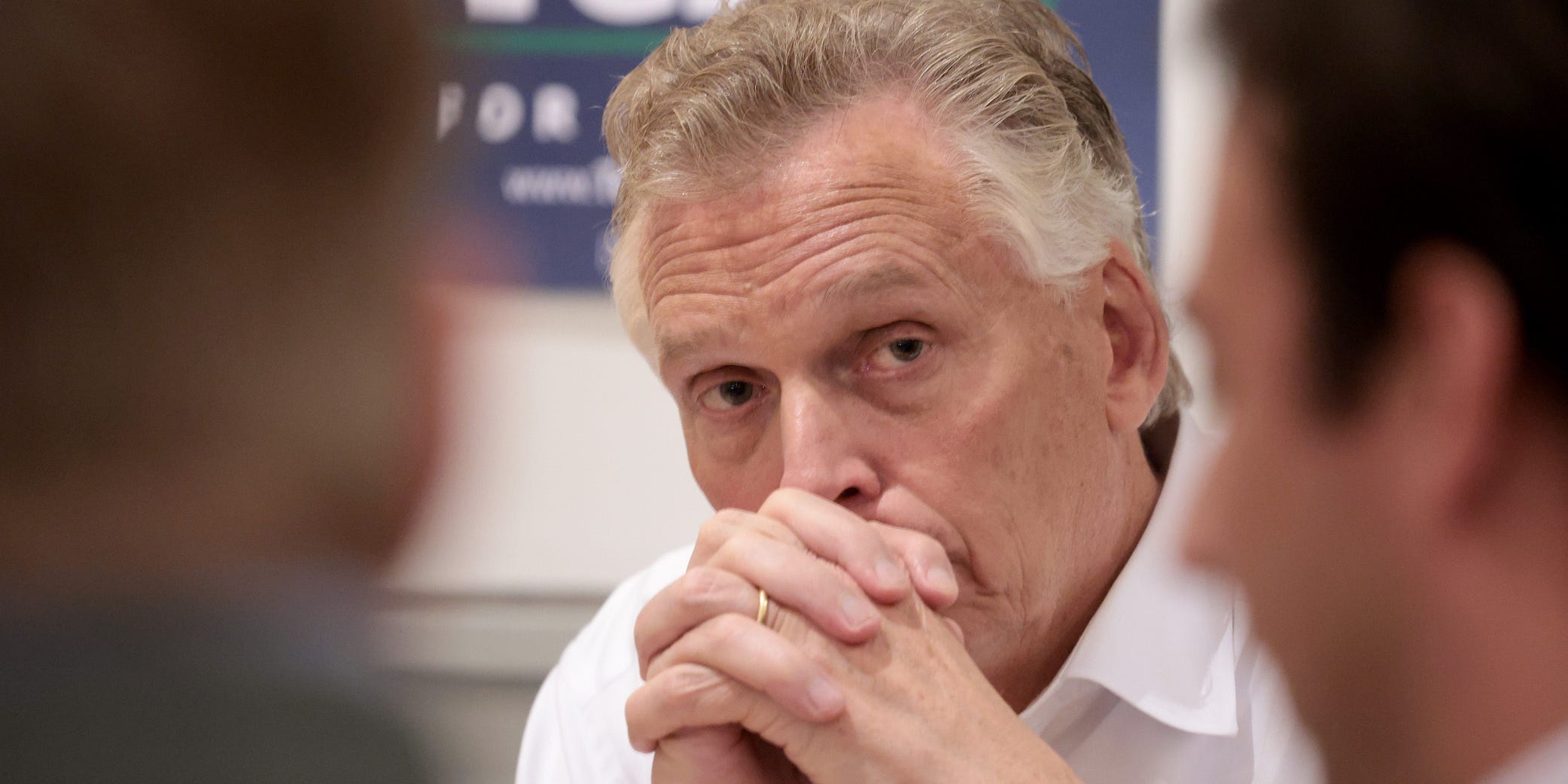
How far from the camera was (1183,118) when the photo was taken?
2.33 metres

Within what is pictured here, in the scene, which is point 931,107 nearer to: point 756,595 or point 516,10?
point 756,595

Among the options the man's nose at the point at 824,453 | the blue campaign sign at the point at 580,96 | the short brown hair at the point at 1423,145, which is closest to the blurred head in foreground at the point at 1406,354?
the short brown hair at the point at 1423,145

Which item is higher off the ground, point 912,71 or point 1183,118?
point 912,71

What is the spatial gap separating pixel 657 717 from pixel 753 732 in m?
0.13

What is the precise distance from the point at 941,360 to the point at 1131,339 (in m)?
0.32

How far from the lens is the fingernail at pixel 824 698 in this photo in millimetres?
1312

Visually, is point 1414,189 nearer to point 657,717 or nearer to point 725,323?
point 657,717

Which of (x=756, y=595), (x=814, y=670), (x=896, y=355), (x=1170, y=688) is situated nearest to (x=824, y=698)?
(x=814, y=670)

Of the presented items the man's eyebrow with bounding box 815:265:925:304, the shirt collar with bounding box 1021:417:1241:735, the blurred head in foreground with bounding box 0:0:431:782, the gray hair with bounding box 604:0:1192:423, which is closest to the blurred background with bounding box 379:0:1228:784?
the gray hair with bounding box 604:0:1192:423

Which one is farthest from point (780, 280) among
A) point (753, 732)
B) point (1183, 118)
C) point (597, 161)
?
point (1183, 118)

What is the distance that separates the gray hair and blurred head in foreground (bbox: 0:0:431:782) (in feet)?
4.24

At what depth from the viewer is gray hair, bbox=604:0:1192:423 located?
1.69 m

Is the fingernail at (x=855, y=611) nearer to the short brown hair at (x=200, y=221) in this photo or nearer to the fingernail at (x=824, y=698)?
the fingernail at (x=824, y=698)

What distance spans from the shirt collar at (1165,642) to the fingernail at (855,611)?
19.6 inches
